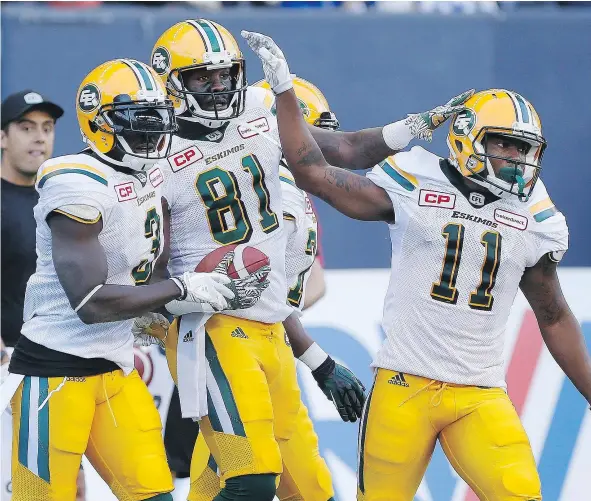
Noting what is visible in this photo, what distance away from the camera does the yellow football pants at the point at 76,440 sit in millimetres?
4352

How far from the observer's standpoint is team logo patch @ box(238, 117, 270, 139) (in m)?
4.77

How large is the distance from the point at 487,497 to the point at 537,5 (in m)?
4.75

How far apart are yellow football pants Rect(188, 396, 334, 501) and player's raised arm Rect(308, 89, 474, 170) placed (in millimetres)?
1099

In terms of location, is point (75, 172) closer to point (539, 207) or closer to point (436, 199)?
point (436, 199)

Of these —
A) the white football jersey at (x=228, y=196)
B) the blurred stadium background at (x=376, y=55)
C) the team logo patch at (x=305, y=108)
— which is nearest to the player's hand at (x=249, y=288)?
the white football jersey at (x=228, y=196)

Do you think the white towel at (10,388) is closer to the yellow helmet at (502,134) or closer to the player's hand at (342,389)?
the player's hand at (342,389)

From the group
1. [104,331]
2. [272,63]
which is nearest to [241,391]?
[104,331]

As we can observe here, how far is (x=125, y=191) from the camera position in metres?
4.37

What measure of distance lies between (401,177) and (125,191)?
38.3 inches

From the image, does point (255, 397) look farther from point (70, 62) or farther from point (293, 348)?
point (70, 62)

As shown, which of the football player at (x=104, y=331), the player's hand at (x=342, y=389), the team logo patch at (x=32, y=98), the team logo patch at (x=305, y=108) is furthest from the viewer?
the team logo patch at (x=32, y=98)

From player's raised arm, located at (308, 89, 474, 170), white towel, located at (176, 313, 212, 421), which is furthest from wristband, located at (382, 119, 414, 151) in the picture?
white towel, located at (176, 313, 212, 421)

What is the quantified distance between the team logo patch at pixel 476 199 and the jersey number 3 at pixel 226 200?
82cm

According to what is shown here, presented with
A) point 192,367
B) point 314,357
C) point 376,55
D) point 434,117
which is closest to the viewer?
point 434,117
